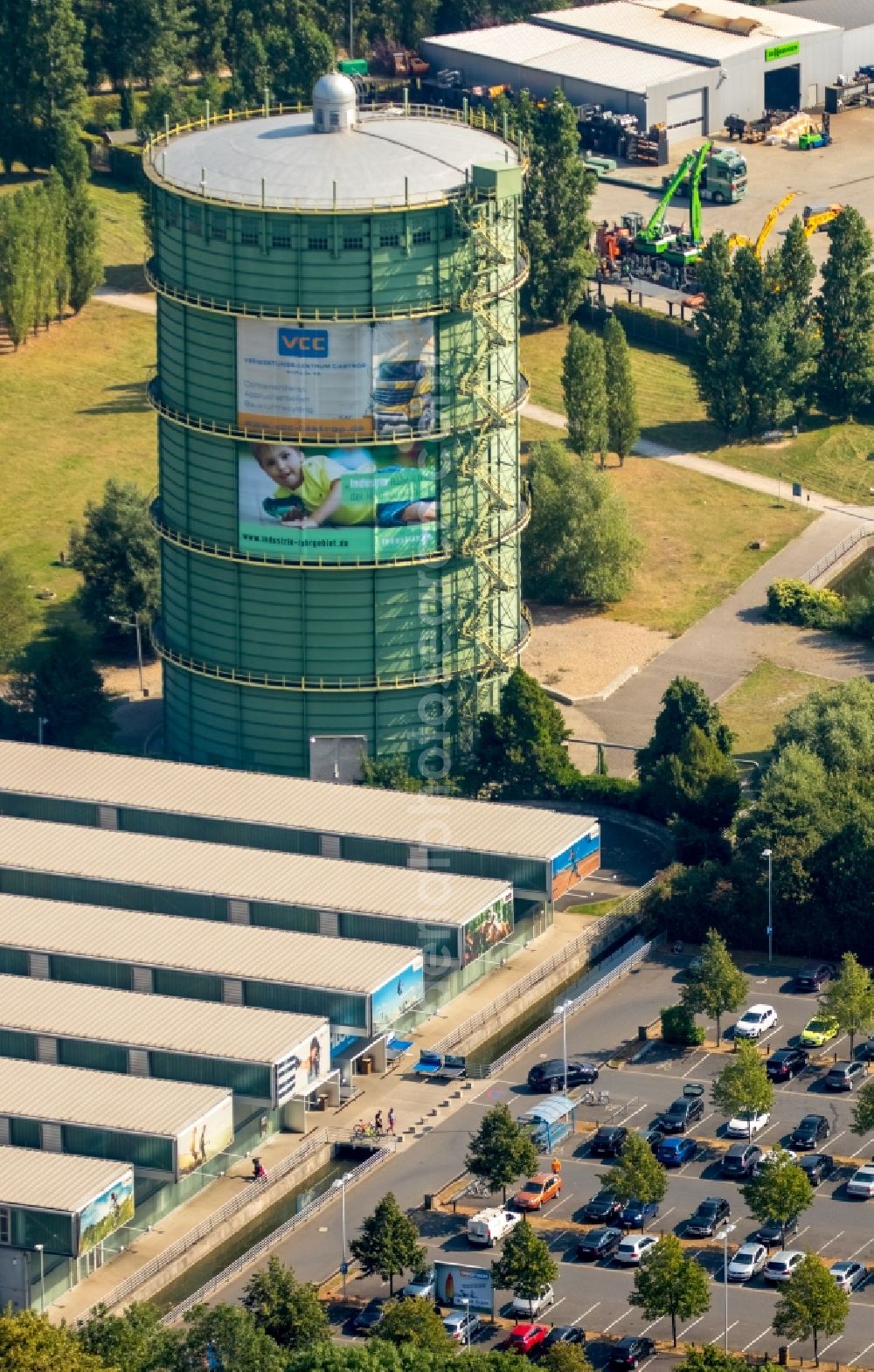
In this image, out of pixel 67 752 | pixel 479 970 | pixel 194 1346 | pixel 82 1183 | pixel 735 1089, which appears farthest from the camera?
pixel 67 752

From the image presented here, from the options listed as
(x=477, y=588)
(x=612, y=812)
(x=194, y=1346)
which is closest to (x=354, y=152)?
(x=477, y=588)

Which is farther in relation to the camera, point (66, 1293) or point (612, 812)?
point (612, 812)

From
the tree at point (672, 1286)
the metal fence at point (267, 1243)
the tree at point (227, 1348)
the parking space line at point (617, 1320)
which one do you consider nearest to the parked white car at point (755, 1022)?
the metal fence at point (267, 1243)

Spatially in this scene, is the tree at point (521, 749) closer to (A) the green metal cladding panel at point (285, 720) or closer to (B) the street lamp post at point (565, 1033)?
(A) the green metal cladding panel at point (285, 720)

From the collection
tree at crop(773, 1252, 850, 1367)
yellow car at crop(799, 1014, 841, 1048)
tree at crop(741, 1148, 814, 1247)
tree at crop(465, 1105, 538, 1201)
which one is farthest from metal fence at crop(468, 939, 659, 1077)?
tree at crop(773, 1252, 850, 1367)

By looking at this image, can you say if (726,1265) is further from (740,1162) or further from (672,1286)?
(740,1162)

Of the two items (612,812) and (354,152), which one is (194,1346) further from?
(354,152)

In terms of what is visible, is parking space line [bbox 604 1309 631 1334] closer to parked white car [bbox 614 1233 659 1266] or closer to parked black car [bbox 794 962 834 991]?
parked white car [bbox 614 1233 659 1266]
